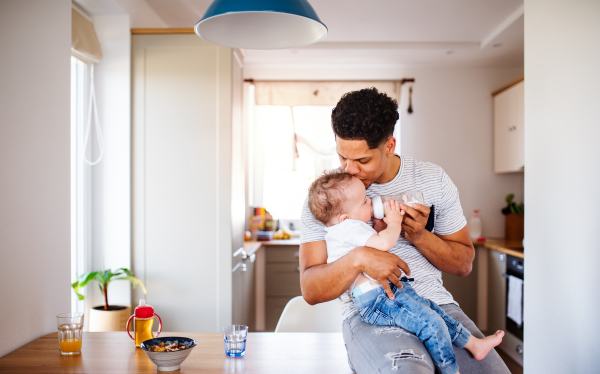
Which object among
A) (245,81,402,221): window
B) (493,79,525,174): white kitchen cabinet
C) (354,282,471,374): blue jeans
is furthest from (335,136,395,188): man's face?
(245,81,402,221): window

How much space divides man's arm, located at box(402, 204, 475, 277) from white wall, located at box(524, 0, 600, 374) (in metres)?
0.41

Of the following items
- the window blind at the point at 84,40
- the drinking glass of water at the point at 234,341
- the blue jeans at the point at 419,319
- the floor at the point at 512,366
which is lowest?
the floor at the point at 512,366

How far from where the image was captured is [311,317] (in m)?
1.96

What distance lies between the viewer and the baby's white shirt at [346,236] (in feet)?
4.44

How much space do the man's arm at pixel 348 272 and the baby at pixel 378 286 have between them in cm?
5

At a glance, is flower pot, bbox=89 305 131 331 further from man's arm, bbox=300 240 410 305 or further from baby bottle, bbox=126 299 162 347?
man's arm, bbox=300 240 410 305

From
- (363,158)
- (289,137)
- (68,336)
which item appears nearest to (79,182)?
(68,336)

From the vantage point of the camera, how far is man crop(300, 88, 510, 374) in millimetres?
1173

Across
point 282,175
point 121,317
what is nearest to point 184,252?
point 121,317

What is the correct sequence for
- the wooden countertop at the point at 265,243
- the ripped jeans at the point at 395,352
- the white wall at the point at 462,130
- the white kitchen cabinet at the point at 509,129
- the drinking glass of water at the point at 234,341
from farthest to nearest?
the white wall at the point at 462,130 → the white kitchen cabinet at the point at 509,129 → the wooden countertop at the point at 265,243 → the drinking glass of water at the point at 234,341 → the ripped jeans at the point at 395,352

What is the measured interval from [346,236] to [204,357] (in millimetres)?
567

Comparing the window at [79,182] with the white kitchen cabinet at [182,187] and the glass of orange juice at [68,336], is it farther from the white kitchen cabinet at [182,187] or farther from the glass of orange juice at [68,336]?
the glass of orange juice at [68,336]

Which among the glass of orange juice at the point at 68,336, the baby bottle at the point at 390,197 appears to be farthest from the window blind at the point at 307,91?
the glass of orange juice at the point at 68,336

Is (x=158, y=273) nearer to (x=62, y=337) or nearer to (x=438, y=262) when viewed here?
(x=62, y=337)
